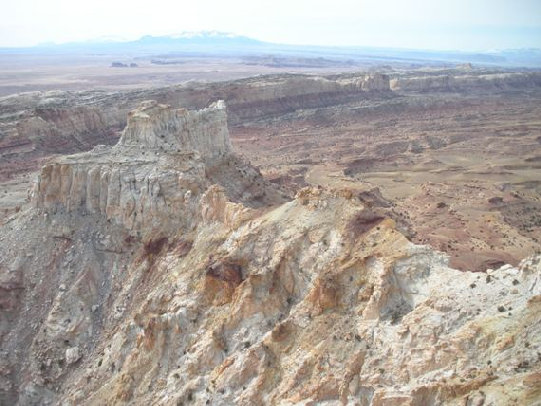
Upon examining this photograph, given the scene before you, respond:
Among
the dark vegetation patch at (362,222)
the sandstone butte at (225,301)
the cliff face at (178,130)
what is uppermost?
the cliff face at (178,130)

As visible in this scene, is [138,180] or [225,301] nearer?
[225,301]

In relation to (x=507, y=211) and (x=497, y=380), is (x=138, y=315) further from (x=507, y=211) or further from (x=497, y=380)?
(x=507, y=211)

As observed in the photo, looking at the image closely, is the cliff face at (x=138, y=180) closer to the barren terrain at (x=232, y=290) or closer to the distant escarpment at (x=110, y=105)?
the barren terrain at (x=232, y=290)

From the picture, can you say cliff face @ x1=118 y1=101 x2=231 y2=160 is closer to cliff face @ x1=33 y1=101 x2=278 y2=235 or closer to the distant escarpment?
cliff face @ x1=33 y1=101 x2=278 y2=235

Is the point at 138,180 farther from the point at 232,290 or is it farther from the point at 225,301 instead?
the point at 225,301

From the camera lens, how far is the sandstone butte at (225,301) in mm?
17016

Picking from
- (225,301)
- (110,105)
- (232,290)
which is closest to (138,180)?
(232,290)

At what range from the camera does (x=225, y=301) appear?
25.4 m

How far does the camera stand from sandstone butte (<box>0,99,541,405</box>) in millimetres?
17016

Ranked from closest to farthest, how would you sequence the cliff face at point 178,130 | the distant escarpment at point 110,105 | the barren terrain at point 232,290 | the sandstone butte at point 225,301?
the sandstone butte at point 225,301, the barren terrain at point 232,290, the cliff face at point 178,130, the distant escarpment at point 110,105

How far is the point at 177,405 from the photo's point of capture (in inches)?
883

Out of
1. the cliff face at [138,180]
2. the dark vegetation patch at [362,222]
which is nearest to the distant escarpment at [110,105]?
the cliff face at [138,180]

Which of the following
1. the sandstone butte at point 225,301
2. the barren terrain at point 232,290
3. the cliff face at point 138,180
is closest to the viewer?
the sandstone butte at point 225,301

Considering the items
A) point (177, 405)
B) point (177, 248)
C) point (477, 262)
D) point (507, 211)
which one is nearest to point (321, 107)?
point (507, 211)
